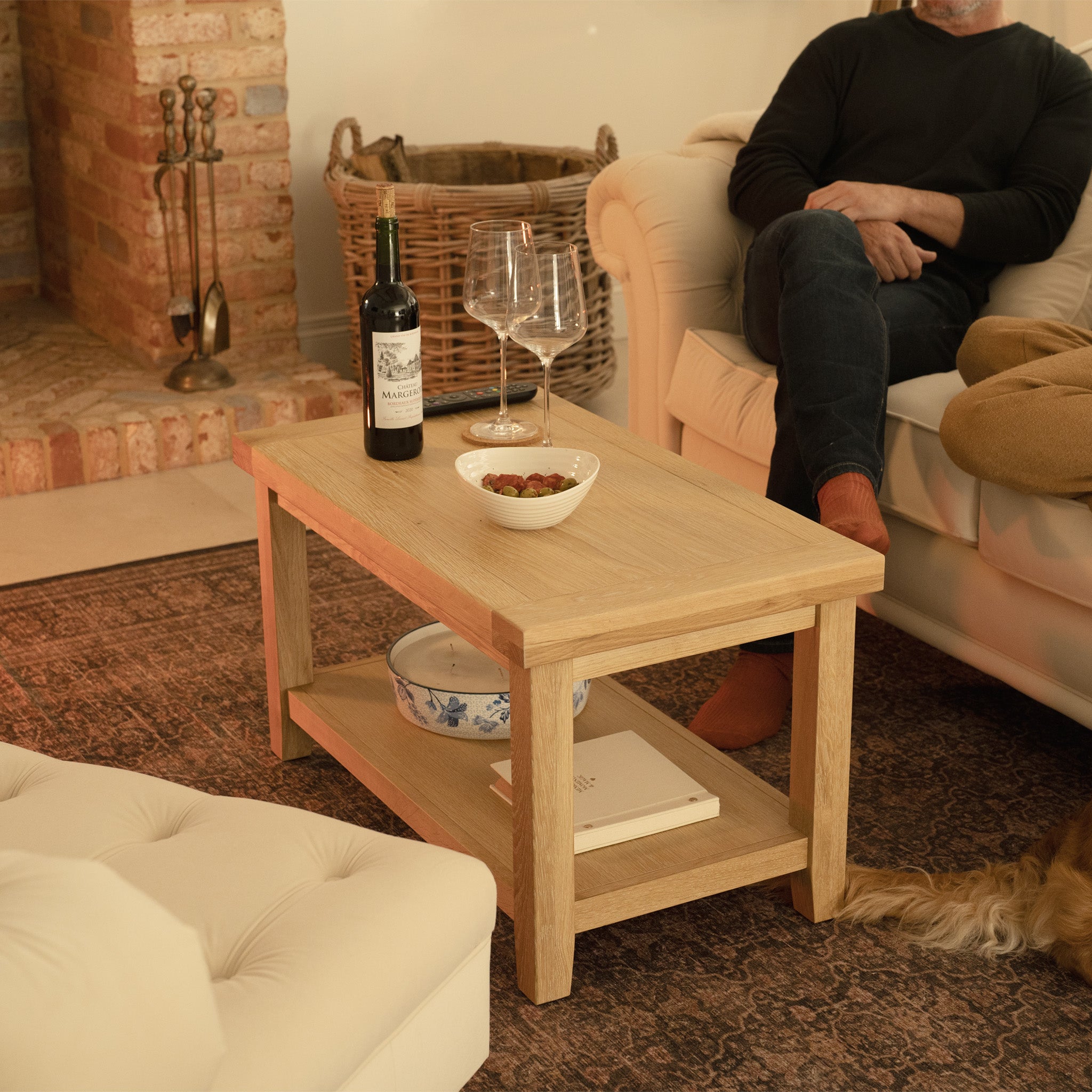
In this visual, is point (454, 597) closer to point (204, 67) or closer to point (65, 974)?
point (65, 974)

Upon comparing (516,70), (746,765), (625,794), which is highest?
(516,70)

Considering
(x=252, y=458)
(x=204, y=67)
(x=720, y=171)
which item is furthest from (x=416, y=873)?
(x=204, y=67)

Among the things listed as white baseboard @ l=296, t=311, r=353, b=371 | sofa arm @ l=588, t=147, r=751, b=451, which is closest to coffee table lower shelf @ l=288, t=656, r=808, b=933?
sofa arm @ l=588, t=147, r=751, b=451

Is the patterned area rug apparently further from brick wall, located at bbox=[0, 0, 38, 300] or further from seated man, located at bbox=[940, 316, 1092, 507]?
brick wall, located at bbox=[0, 0, 38, 300]

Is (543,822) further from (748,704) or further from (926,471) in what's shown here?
(926,471)

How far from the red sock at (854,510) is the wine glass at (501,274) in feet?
1.51

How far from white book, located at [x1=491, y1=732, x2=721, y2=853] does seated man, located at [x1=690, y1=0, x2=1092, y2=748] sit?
0.29 meters

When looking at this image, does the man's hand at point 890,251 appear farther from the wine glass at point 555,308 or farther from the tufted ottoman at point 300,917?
Answer: the tufted ottoman at point 300,917

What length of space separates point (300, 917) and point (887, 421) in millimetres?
1250

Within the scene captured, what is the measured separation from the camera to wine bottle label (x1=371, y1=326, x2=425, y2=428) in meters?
1.56

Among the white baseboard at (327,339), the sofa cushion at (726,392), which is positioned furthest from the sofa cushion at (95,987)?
the white baseboard at (327,339)

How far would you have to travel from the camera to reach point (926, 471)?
6.17 ft

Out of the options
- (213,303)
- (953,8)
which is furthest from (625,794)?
(213,303)

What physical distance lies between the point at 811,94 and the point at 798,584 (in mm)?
1328
